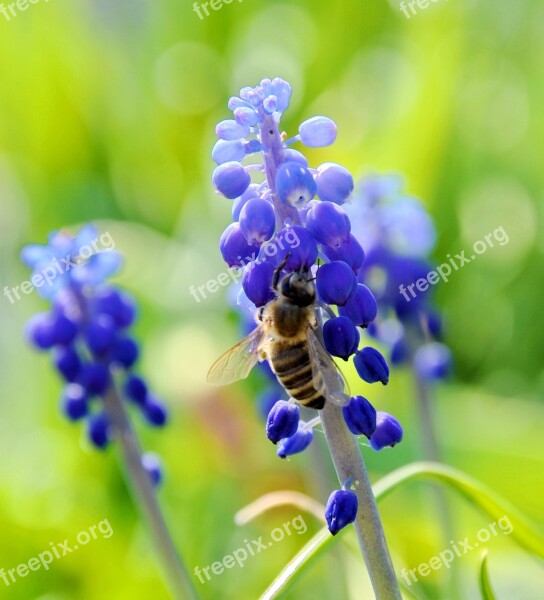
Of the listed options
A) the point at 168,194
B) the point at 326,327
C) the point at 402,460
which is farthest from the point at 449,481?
the point at 168,194

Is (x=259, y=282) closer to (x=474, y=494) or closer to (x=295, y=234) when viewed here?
(x=295, y=234)

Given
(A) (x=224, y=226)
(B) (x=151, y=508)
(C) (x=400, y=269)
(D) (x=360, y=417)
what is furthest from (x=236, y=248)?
(A) (x=224, y=226)

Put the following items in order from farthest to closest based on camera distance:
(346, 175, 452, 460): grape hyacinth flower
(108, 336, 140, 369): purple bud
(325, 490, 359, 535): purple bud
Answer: (346, 175, 452, 460): grape hyacinth flower
(108, 336, 140, 369): purple bud
(325, 490, 359, 535): purple bud

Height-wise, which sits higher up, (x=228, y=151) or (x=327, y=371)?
(x=228, y=151)

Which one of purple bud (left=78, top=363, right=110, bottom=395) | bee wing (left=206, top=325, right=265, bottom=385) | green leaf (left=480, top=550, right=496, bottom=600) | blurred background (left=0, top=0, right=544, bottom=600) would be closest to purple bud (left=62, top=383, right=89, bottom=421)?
purple bud (left=78, top=363, right=110, bottom=395)

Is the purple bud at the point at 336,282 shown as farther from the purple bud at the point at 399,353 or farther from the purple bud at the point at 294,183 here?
the purple bud at the point at 399,353

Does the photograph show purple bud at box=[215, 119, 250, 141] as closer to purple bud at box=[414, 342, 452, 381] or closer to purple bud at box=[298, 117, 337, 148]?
purple bud at box=[298, 117, 337, 148]

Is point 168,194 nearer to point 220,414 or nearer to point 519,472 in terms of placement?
point 220,414
